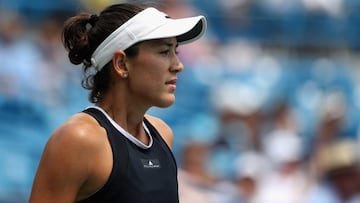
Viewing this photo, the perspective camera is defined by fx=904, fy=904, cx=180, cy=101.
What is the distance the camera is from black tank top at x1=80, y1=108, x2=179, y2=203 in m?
2.63

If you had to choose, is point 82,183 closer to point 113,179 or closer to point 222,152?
point 113,179

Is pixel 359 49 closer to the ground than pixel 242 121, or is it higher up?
higher up

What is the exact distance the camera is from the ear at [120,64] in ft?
9.01

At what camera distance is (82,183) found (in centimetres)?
258

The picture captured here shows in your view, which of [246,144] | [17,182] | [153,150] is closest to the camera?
[153,150]

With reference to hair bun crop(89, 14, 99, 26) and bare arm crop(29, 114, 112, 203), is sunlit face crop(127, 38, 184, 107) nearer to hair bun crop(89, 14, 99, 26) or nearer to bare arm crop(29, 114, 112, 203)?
hair bun crop(89, 14, 99, 26)

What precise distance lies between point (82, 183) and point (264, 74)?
4889 millimetres

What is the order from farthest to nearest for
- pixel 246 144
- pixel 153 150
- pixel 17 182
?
pixel 246 144 < pixel 17 182 < pixel 153 150

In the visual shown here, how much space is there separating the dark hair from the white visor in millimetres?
20

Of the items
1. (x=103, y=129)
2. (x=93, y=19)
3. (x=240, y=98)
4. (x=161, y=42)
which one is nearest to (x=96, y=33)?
(x=93, y=19)

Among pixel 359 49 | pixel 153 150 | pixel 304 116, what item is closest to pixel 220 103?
pixel 304 116

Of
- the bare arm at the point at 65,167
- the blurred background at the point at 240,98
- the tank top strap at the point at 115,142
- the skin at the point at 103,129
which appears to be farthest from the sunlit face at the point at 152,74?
the blurred background at the point at 240,98

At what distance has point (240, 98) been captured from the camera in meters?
7.16

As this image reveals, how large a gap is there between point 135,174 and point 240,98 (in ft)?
14.9
